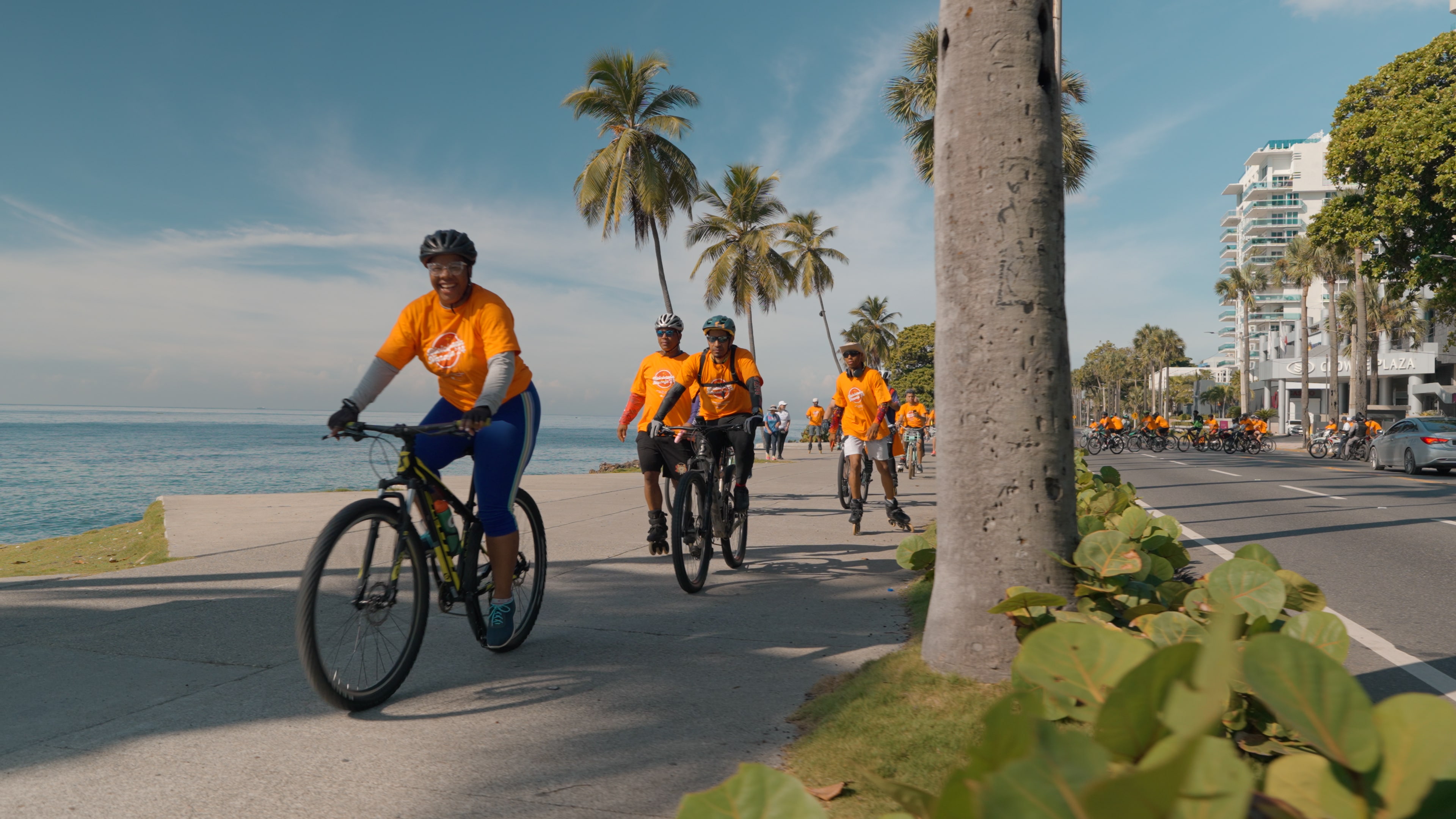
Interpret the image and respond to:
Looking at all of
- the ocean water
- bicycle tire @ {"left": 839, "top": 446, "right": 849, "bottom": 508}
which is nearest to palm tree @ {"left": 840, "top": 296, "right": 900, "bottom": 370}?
the ocean water

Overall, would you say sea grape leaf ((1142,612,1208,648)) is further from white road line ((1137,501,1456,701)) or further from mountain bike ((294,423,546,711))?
mountain bike ((294,423,546,711))

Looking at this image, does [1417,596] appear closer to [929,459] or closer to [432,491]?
[432,491]

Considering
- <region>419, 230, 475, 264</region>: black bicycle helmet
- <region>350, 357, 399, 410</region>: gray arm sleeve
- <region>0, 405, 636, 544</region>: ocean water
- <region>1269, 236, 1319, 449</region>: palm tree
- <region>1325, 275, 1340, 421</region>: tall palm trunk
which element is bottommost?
<region>0, 405, 636, 544</region>: ocean water

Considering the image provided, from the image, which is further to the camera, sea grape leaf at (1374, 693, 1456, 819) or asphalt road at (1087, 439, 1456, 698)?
asphalt road at (1087, 439, 1456, 698)

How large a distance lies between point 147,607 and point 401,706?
271cm

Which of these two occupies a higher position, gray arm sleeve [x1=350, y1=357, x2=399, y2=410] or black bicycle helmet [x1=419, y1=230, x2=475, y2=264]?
black bicycle helmet [x1=419, y1=230, x2=475, y2=264]

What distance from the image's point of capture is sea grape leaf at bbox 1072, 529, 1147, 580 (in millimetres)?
3008

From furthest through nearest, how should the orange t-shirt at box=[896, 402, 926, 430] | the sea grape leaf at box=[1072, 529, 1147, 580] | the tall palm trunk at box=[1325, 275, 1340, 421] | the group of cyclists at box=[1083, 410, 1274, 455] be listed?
the tall palm trunk at box=[1325, 275, 1340, 421] → the group of cyclists at box=[1083, 410, 1274, 455] → the orange t-shirt at box=[896, 402, 926, 430] → the sea grape leaf at box=[1072, 529, 1147, 580]

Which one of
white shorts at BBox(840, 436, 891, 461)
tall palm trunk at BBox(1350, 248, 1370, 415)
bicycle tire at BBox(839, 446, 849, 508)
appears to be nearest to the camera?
white shorts at BBox(840, 436, 891, 461)

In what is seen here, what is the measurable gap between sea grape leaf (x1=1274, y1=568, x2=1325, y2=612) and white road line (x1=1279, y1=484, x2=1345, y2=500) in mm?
13766

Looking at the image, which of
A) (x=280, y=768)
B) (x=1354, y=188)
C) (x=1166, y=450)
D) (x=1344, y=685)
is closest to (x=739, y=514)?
(x=280, y=768)

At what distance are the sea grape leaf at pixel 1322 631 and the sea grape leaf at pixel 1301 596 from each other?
0.50 metres

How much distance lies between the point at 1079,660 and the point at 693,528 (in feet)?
14.5

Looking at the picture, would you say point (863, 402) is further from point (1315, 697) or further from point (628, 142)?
point (628, 142)
